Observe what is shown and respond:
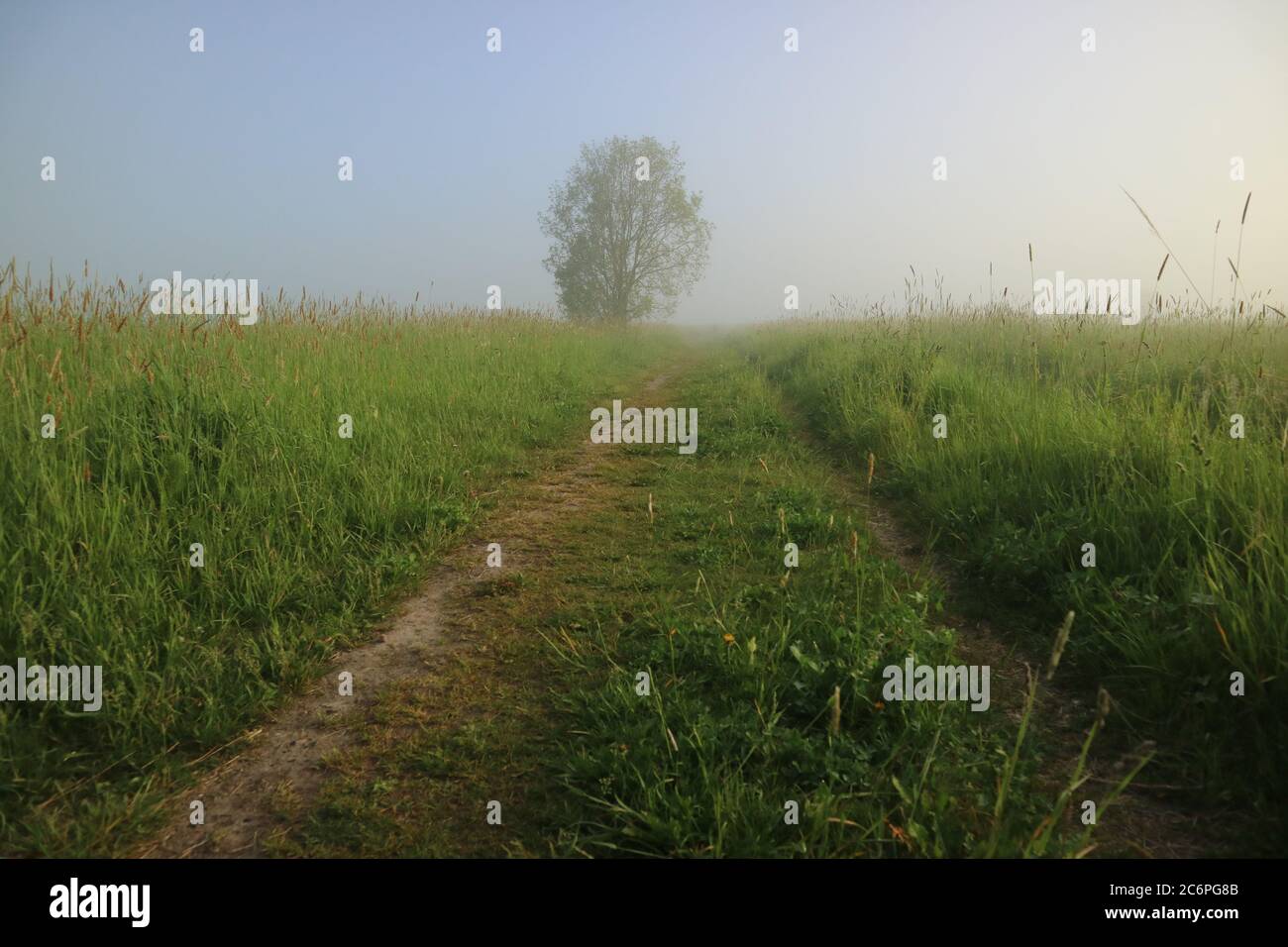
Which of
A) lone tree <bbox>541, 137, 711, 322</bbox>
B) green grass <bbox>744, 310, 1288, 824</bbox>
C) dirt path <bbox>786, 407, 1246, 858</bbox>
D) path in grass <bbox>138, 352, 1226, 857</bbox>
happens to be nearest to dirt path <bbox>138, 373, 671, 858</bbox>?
path in grass <bbox>138, 352, 1226, 857</bbox>

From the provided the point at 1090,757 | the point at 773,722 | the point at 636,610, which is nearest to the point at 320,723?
the point at 636,610

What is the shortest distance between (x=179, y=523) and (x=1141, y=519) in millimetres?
5505

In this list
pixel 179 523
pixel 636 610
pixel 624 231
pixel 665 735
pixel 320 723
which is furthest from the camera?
pixel 624 231

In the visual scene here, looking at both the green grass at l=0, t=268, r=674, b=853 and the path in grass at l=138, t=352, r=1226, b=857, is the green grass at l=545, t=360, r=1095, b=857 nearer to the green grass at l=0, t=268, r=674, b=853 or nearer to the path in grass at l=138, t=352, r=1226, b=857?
the path in grass at l=138, t=352, r=1226, b=857

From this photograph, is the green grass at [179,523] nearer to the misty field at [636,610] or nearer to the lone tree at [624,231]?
the misty field at [636,610]

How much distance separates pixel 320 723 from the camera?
265cm

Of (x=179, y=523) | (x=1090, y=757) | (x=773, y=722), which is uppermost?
(x=179, y=523)

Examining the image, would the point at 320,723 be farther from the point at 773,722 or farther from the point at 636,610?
the point at 773,722

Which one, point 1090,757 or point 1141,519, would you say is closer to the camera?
point 1090,757

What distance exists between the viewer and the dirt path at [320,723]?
2.10 m

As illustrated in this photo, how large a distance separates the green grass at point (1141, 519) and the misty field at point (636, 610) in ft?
0.06

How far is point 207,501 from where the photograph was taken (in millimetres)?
3963

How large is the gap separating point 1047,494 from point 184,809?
4.82 metres
